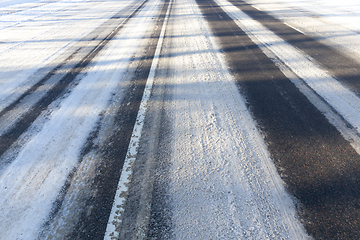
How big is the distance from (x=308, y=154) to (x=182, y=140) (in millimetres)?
1684

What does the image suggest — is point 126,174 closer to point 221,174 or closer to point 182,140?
point 182,140

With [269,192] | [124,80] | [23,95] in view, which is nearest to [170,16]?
[124,80]

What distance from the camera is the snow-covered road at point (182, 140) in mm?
2062

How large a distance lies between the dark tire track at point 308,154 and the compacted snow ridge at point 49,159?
256cm

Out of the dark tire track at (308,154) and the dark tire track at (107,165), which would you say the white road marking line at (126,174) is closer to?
the dark tire track at (107,165)

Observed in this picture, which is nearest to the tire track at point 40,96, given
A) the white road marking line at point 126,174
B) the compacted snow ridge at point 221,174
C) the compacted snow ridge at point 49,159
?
the compacted snow ridge at point 49,159

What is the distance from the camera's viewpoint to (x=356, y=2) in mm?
11734

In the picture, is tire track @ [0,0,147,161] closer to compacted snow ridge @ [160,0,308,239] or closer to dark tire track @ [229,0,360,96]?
compacted snow ridge @ [160,0,308,239]

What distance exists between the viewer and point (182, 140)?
2.99 m

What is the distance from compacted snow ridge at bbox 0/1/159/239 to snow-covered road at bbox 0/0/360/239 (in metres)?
0.02

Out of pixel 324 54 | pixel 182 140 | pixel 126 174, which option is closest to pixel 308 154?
pixel 182 140

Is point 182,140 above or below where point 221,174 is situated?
above

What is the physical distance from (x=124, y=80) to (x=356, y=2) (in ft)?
48.0

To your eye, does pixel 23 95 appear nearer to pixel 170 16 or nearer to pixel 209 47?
pixel 209 47
